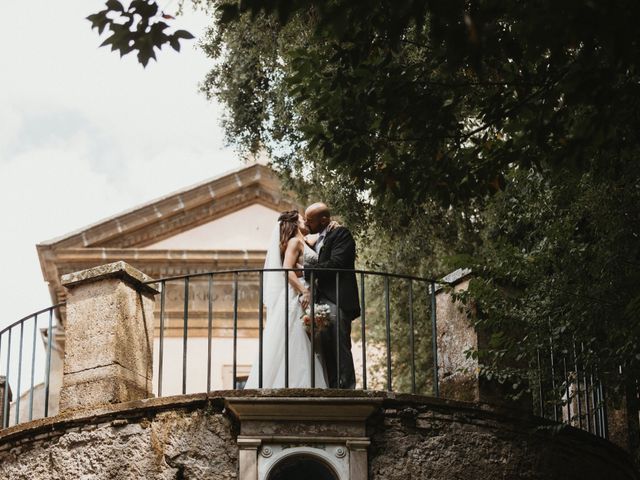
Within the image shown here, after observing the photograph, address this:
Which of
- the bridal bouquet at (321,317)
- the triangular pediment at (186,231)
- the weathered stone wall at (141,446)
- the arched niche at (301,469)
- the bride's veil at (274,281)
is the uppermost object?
the triangular pediment at (186,231)

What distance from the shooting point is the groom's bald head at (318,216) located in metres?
11.2

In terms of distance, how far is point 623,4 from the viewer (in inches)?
293

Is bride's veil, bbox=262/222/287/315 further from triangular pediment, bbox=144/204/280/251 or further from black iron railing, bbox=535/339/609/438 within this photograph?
triangular pediment, bbox=144/204/280/251

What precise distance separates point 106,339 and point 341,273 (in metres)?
2.01

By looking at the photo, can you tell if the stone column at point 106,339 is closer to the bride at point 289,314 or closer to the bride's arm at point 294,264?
the bride at point 289,314

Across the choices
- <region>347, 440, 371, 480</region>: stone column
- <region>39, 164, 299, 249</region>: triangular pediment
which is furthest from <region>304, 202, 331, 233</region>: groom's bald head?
<region>39, 164, 299, 249</region>: triangular pediment

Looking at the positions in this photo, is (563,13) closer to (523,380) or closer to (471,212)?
(523,380)

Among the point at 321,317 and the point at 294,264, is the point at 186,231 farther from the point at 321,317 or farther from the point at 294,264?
the point at 321,317

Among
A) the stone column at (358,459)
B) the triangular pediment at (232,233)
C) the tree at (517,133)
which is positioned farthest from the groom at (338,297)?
the triangular pediment at (232,233)

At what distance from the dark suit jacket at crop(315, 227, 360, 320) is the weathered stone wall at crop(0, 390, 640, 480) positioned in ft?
3.56

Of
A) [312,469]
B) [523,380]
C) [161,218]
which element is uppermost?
[161,218]

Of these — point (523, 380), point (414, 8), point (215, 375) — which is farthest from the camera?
point (215, 375)

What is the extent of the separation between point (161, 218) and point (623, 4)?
1586 centimetres

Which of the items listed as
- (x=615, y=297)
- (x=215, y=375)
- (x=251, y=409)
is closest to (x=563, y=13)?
(x=615, y=297)
